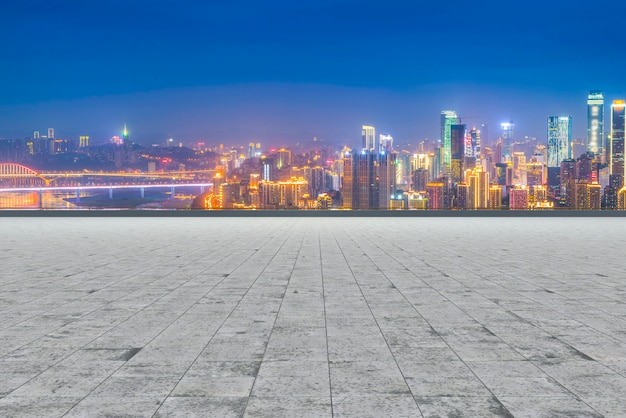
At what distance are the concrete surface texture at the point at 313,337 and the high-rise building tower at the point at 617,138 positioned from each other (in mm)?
78831

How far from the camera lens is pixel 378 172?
5059cm

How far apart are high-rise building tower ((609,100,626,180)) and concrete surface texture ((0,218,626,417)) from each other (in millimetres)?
78831

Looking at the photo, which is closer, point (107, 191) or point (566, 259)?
point (566, 259)

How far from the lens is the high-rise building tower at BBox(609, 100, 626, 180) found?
8606 cm

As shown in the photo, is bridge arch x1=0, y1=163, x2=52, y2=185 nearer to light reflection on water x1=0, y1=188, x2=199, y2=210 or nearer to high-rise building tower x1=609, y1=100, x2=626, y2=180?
light reflection on water x1=0, y1=188, x2=199, y2=210

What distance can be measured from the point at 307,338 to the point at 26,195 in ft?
168

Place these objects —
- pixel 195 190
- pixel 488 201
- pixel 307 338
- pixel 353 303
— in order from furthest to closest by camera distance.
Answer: pixel 195 190 < pixel 488 201 < pixel 353 303 < pixel 307 338

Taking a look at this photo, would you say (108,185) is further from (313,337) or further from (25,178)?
(313,337)

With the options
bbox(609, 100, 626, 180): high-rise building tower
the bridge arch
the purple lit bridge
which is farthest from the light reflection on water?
bbox(609, 100, 626, 180): high-rise building tower

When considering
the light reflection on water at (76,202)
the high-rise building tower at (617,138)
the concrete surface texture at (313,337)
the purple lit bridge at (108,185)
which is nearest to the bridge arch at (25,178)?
the purple lit bridge at (108,185)

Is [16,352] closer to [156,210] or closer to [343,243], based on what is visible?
[343,243]

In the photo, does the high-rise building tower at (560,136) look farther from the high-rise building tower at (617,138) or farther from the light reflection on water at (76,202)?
the light reflection on water at (76,202)

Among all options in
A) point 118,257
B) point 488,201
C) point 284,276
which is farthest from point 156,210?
point 284,276

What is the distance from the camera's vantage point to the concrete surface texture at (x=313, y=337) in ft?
16.1
